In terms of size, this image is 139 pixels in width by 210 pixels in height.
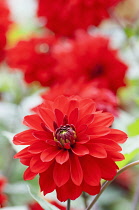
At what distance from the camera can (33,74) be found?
1.03 m

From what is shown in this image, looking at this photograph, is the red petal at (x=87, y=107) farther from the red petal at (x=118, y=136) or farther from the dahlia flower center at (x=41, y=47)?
the dahlia flower center at (x=41, y=47)

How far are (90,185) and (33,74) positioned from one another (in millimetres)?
601

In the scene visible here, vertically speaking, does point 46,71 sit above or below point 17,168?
above

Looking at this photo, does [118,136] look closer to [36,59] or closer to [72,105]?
[72,105]

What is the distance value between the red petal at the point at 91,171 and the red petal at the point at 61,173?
0.02 meters

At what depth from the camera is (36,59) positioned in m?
1.05

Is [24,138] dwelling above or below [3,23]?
below

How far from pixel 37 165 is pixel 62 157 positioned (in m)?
0.03

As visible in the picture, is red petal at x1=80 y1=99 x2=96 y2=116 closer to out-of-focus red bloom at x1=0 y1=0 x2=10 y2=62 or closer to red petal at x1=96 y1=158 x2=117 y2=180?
red petal at x1=96 y1=158 x2=117 y2=180

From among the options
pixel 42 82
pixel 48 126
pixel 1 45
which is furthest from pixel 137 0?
pixel 48 126

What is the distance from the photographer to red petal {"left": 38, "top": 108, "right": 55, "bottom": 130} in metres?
0.49

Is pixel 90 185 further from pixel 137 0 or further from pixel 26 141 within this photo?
pixel 137 0

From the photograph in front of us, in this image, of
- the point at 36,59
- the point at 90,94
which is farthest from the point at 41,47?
the point at 90,94

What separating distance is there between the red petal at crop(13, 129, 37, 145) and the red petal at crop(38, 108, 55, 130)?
2 cm
